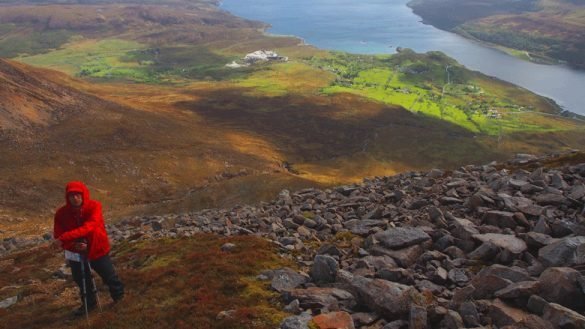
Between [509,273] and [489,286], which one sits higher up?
[509,273]

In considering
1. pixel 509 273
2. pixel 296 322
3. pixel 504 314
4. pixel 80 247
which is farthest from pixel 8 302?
pixel 509 273

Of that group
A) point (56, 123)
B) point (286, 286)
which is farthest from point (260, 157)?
point (286, 286)

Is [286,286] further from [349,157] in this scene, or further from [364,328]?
[349,157]

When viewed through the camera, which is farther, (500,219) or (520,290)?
(500,219)

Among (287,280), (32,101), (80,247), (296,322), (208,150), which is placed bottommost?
(208,150)

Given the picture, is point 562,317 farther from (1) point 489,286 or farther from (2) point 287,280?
(2) point 287,280

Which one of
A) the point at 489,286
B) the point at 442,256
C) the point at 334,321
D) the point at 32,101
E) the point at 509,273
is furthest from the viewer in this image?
the point at 32,101

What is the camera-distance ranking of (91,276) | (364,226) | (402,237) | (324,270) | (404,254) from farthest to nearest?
(364,226), (402,237), (404,254), (324,270), (91,276)

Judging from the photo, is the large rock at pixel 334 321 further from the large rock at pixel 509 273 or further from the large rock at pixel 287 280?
the large rock at pixel 509 273
